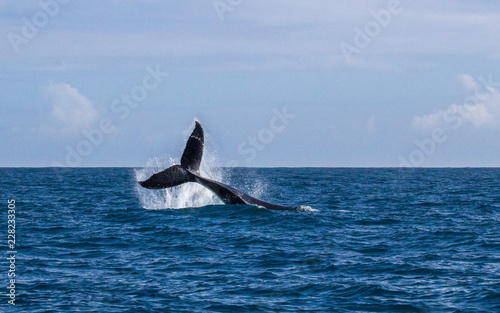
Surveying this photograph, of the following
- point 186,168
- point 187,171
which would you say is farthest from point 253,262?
point 186,168

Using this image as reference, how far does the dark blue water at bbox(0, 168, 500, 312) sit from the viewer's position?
1337 cm

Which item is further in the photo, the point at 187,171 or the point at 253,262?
the point at 187,171

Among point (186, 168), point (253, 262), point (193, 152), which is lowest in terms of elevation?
point (253, 262)

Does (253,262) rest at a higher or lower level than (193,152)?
lower

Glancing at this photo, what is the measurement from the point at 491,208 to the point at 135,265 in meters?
22.3

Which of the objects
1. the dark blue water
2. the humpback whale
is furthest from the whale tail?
the dark blue water

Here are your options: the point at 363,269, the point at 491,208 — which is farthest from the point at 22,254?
the point at 491,208

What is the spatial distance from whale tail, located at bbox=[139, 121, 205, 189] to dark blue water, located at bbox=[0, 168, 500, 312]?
1661 millimetres

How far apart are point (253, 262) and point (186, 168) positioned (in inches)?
298

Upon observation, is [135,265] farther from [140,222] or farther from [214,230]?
[140,222]

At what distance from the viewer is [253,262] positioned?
17109 millimetres

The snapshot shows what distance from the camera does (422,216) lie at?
28891mm

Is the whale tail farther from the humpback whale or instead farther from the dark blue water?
the dark blue water

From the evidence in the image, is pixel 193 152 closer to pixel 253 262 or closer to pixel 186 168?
pixel 186 168
